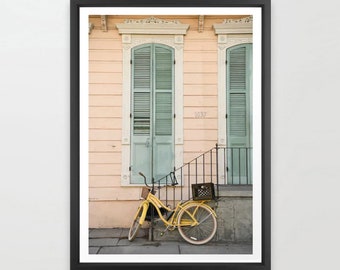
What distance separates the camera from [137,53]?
2.04 metres

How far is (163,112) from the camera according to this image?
6.75 ft

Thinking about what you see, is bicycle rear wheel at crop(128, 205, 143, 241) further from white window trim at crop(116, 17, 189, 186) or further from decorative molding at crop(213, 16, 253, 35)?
decorative molding at crop(213, 16, 253, 35)

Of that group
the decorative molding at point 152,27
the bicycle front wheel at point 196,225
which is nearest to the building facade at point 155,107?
the decorative molding at point 152,27

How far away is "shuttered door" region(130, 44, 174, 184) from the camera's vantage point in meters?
2.02

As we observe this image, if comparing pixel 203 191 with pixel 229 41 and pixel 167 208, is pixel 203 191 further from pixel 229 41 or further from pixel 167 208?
pixel 229 41

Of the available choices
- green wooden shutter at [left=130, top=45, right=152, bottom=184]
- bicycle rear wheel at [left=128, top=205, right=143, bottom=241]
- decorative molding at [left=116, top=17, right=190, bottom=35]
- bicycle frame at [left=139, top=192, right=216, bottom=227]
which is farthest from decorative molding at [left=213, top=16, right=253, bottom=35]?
bicycle rear wheel at [left=128, top=205, right=143, bottom=241]

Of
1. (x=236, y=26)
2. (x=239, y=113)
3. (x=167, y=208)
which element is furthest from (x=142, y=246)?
(x=236, y=26)

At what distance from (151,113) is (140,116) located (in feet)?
0.20

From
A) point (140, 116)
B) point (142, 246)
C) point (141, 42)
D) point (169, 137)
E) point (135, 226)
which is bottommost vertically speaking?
point (142, 246)
